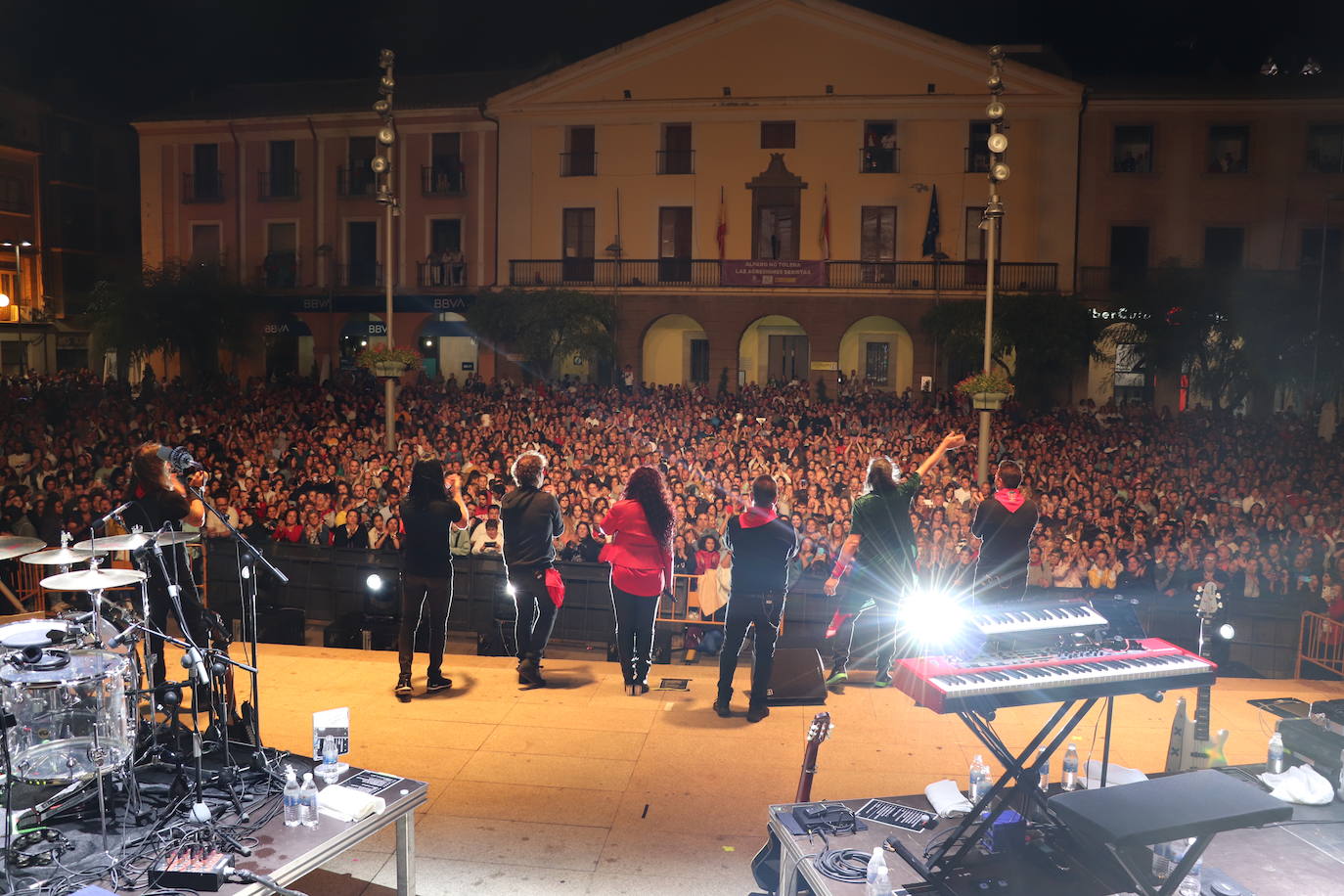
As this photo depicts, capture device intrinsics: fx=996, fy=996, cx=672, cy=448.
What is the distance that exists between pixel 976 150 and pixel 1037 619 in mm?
26012

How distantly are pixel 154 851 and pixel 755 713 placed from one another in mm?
3617

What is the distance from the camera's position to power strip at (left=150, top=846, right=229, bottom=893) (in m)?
3.71

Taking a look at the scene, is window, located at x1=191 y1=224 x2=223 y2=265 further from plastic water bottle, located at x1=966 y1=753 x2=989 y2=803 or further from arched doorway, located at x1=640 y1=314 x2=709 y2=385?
plastic water bottle, located at x1=966 y1=753 x2=989 y2=803

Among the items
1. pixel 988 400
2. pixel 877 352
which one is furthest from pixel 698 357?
pixel 988 400

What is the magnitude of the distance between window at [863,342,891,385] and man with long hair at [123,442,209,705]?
25.9 m

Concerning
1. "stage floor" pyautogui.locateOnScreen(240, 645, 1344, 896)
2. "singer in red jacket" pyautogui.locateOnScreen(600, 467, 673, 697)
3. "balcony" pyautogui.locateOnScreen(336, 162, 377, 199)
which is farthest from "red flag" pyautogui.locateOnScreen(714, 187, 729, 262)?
"singer in red jacket" pyautogui.locateOnScreen(600, 467, 673, 697)

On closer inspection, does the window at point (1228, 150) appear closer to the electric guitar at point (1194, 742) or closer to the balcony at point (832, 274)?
the balcony at point (832, 274)

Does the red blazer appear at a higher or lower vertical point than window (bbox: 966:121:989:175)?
lower

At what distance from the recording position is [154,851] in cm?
404

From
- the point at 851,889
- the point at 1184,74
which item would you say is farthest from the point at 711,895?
the point at 1184,74

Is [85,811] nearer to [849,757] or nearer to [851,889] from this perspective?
[851,889]

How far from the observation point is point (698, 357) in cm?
3166

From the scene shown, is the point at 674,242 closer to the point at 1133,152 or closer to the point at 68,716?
the point at 1133,152

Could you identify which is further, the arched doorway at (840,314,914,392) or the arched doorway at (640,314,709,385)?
the arched doorway at (640,314,709,385)
